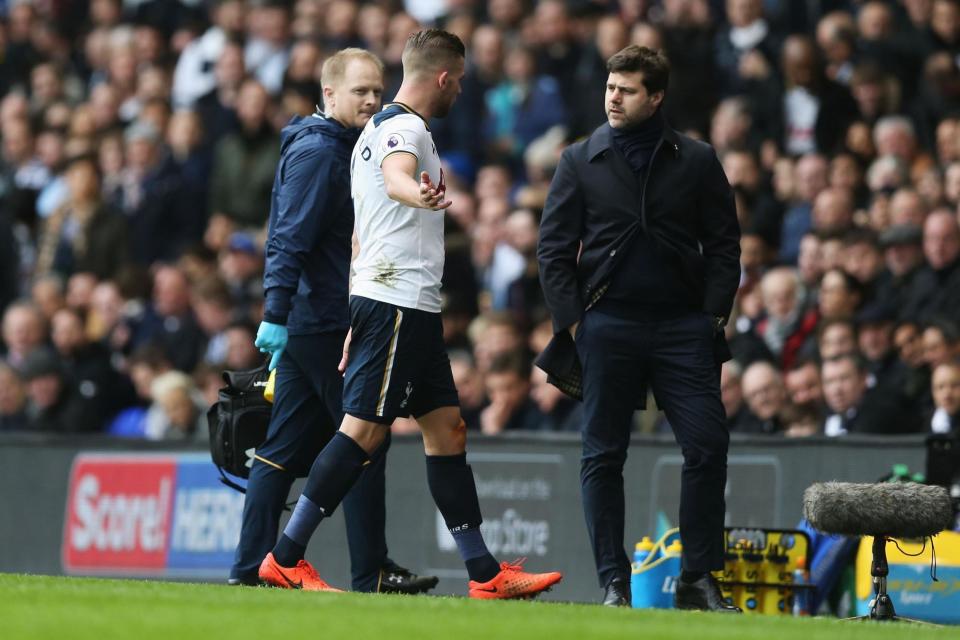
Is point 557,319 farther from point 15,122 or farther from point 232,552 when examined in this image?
point 15,122

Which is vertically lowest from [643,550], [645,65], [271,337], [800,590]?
[800,590]

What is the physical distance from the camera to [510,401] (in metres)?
13.3

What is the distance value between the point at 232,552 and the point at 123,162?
22.2 ft

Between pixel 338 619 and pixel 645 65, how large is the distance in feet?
10.1

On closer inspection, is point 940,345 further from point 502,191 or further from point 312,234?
point 502,191

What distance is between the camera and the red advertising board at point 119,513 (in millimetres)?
Answer: 13984

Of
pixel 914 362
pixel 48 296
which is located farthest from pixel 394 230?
pixel 48 296

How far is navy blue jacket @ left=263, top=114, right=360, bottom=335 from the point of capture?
8719 millimetres

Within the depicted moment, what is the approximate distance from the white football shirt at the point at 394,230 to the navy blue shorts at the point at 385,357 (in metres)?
0.06

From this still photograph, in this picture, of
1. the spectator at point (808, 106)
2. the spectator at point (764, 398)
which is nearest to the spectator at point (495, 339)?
the spectator at point (764, 398)

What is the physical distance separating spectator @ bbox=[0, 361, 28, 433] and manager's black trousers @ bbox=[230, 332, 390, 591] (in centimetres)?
733

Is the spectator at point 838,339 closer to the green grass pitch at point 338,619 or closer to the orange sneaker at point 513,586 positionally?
the orange sneaker at point 513,586

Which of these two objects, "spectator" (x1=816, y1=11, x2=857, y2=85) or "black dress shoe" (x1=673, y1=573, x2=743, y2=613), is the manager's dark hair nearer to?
"black dress shoe" (x1=673, y1=573, x2=743, y2=613)

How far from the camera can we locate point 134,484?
46.4 ft
